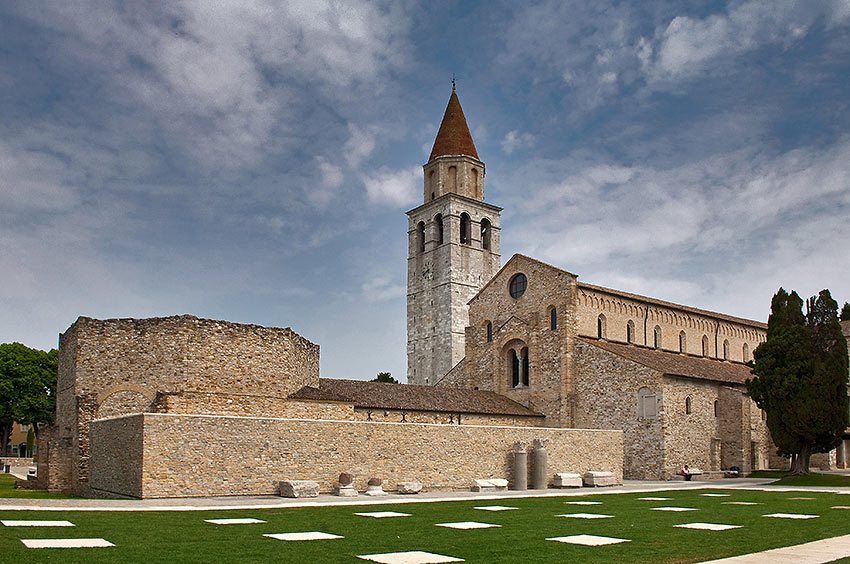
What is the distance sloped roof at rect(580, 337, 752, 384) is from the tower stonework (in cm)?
2198

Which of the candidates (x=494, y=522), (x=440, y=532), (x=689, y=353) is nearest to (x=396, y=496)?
(x=494, y=522)

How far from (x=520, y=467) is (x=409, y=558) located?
19.7 m

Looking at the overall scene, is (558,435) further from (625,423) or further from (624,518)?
(624,518)

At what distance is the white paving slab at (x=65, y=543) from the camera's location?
1153 centimetres

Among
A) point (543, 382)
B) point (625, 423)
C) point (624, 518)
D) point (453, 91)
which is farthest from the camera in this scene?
point (453, 91)

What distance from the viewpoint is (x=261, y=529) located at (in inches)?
575

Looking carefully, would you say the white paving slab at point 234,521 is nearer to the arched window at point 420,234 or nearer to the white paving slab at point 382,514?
the white paving slab at point 382,514

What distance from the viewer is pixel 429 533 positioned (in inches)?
564

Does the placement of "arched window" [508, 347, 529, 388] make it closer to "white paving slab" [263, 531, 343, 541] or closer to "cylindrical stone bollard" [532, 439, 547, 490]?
"cylindrical stone bollard" [532, 439, 547, 490]

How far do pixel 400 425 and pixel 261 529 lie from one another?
13.2 metres

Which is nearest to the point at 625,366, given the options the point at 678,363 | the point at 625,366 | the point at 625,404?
the point at 625,366

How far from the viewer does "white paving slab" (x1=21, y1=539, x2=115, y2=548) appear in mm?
11531

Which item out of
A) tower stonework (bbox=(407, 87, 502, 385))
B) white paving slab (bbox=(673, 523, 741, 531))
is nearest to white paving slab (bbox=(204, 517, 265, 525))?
white paving slab (bbox=(673, 523, 741, 531))

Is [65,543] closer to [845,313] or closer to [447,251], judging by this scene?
[447,251]
